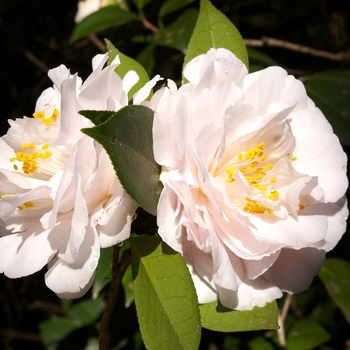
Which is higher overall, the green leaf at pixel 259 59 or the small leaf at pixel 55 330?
the green leaf at pixel 259 59

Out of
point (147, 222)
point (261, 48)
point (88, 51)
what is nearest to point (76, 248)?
point (147, 222)

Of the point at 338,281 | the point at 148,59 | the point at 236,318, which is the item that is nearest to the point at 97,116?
the point at 236,318

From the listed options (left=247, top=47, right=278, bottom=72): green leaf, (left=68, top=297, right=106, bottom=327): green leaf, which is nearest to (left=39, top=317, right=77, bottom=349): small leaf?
(left=68, top=297, right=106, bottom=327): green leaf

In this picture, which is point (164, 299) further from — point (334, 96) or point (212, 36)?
point (334, 96)

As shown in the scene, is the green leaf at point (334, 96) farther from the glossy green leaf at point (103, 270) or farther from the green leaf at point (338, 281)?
the glossy green leaf at point (103, 270)

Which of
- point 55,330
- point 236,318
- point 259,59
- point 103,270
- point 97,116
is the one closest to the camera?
point 97,116

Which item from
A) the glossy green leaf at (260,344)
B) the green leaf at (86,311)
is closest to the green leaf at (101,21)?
the green leaf at (86,311)
